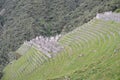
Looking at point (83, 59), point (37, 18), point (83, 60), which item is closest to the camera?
point (83, 60)

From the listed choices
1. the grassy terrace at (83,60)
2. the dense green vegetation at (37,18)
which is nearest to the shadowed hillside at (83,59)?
the grassy terrace at (83,60)

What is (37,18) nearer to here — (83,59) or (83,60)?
(83,59)

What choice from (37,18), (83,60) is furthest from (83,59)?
(37,18)

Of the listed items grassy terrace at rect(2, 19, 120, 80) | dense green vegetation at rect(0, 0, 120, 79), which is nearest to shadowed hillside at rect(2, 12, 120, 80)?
grassy terrace at rect(2, 19, 120, 80)

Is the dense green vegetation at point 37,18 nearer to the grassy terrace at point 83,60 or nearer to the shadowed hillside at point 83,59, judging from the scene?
the grassy terrace at point 83,60

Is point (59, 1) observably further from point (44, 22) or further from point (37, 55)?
point (37, 55)

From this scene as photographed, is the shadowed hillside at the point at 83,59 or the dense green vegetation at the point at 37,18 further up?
the shadowed hillside at the point at 83,59

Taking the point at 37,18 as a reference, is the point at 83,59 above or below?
above
